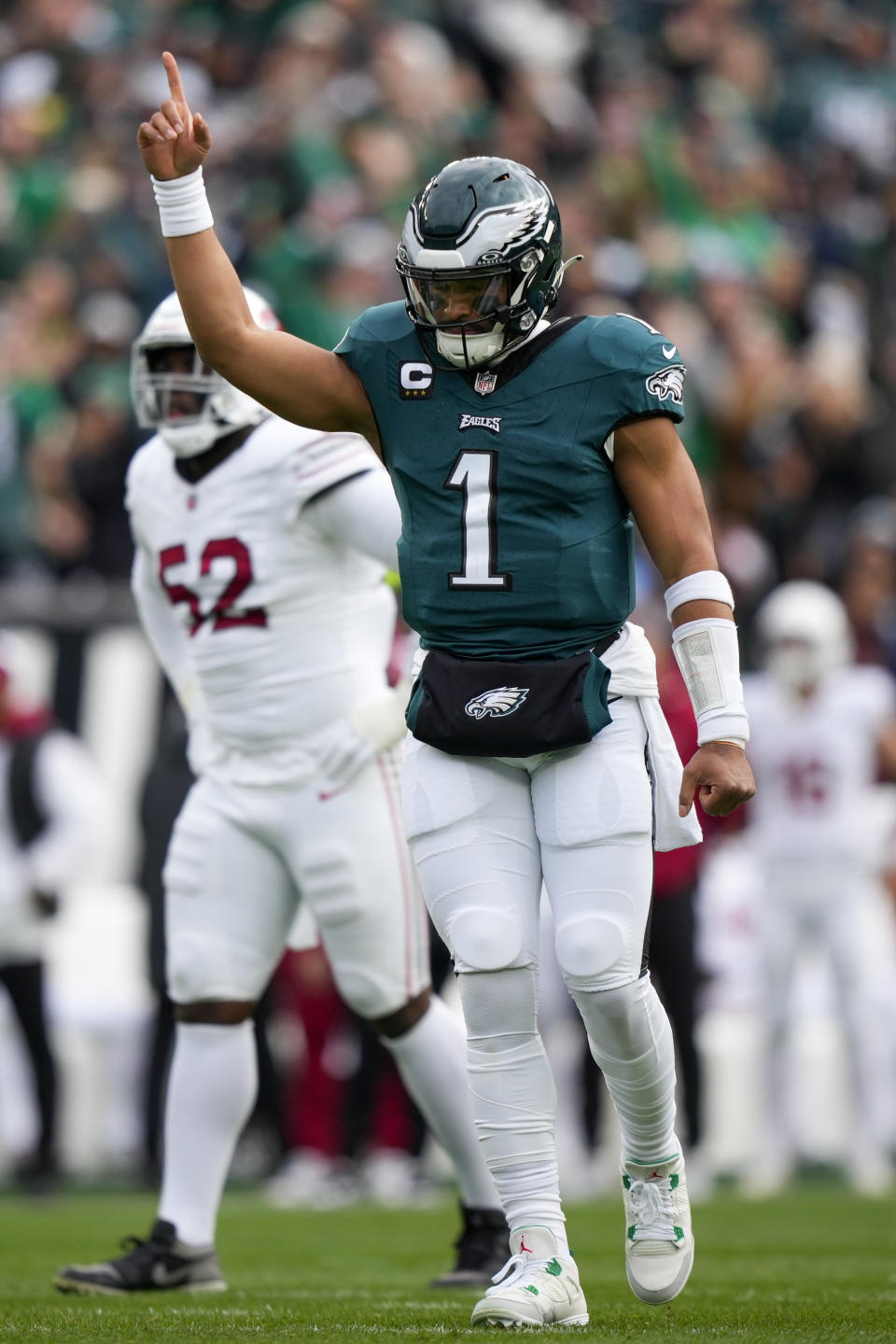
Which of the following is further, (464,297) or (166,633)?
(166,633)

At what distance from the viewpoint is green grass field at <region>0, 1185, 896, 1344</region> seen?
420 cm

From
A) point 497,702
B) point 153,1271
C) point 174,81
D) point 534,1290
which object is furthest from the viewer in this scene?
point 153,1271

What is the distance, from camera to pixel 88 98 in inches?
535

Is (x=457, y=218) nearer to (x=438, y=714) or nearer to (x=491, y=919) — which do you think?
(x=438, y=714)

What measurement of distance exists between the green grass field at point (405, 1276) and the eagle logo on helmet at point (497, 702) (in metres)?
1.08

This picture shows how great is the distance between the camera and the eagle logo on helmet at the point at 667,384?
4.20 m

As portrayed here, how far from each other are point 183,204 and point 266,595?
4.61 ft

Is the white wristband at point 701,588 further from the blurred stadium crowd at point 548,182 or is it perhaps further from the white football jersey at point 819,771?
the blurred stadium crowd at point 548,182

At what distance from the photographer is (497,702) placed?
4203mm

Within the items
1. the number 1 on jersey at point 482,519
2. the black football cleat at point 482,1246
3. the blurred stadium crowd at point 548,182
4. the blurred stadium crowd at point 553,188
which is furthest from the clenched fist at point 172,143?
the blurred stadium crowd at point 553,188

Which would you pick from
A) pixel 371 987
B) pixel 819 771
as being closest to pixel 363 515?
pixel 371 987

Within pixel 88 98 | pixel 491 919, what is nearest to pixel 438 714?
pixel 491 919

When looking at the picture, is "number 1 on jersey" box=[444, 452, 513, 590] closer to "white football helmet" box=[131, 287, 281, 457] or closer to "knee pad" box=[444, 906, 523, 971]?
"knee pad" box=[444, 906, 523, 971]

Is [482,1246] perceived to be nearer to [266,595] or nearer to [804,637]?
[266,595]
